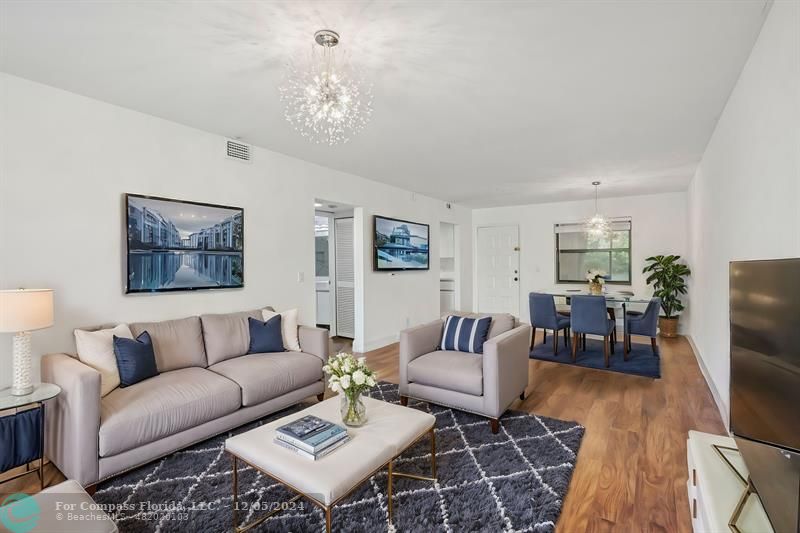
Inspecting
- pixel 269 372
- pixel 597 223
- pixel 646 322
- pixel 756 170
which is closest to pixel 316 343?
pixel 269 372

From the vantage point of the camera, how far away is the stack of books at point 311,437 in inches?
70.4

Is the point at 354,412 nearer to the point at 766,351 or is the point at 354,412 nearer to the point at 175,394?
the point at 175,394

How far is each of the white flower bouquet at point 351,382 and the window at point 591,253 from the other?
641cm

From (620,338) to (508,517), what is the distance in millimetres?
5371

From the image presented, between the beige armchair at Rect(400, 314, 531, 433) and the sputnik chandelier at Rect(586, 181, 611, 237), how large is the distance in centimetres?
345

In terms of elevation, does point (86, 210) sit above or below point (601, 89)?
below

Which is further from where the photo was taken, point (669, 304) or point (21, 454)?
point (669, 304)

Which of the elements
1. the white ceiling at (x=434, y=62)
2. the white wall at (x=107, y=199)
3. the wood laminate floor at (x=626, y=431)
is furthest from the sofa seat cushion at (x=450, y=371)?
the white ceiling at (x=434, y=62)

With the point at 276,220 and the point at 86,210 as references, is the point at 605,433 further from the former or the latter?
the point at 86,210

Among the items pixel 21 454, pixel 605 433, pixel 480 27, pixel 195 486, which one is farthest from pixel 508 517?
pixel 21 454

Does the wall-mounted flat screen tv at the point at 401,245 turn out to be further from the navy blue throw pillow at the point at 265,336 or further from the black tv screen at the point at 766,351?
the black tv screen at the point at 766,351

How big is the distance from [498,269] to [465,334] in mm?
5055

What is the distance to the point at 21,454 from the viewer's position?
2.13 metres

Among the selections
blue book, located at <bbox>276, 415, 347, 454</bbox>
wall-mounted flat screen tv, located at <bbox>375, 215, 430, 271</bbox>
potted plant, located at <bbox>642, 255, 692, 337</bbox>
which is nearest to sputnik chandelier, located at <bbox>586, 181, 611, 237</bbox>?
potted plant, located at <bbox>642, 255, 692, 337</bbox>
